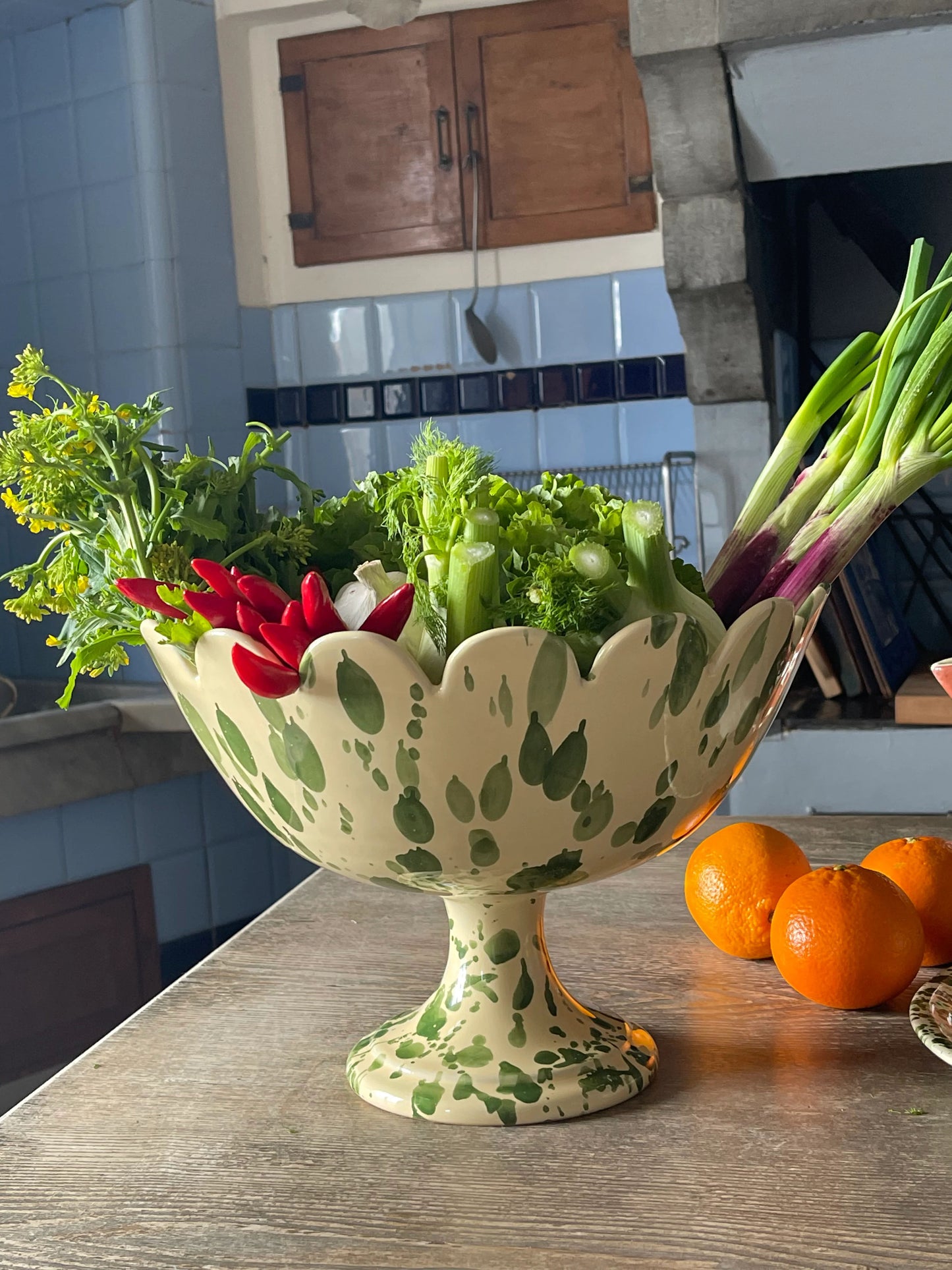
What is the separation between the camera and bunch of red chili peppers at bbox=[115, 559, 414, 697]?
1.60ft

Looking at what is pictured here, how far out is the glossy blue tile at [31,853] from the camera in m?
1.91

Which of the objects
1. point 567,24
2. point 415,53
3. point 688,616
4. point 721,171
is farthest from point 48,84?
point 688,616

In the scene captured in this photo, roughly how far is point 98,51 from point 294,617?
217 centimetres

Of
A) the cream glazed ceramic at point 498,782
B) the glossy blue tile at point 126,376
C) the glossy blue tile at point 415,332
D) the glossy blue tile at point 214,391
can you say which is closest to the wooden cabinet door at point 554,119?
the glossy blue tile at point 415,332

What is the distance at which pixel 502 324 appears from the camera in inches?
92.7

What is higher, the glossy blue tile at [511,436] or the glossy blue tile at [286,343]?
the glossy blue tile at [286,343]

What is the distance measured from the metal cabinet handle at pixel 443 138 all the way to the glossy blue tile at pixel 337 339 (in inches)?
11.5

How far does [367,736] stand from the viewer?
496 mm

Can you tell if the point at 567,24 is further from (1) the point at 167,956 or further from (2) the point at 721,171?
(1) the point at 167,956

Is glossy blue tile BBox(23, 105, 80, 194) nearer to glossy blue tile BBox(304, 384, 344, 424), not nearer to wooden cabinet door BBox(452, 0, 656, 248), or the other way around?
glossy blue tile BBox(304, 384, 344, 424)

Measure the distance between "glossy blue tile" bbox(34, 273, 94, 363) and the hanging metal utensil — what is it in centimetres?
71

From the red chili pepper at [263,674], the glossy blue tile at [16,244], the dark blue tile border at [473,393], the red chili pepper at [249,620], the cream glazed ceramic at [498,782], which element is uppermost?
the glossy blue tile at [16,244]

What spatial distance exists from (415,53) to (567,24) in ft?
0.94

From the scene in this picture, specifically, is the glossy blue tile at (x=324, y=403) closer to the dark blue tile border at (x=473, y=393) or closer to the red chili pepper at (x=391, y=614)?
the dark blue tile border at (x=473, y=393)
